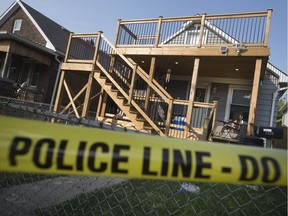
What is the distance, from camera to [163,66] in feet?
38.2

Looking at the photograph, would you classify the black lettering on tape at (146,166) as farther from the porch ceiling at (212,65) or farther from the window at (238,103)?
the window at (238,103)

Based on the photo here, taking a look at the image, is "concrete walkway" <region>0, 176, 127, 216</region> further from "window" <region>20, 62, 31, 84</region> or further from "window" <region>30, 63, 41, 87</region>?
"window" <region>20, 62, 31, 84</region>

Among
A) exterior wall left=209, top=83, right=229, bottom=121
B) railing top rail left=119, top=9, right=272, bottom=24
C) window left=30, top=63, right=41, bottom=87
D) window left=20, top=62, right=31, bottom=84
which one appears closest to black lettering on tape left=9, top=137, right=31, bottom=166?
railing top rail left=119, top=9, right=272, bottom=24

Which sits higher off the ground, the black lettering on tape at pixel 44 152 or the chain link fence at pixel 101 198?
the black lettering on tape at pixel 44 152

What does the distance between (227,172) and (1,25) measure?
22.7 meters

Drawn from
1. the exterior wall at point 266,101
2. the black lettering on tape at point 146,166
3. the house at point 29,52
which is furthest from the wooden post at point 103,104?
the black lettering on tape at point 146,166

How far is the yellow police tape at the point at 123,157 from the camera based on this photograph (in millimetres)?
908

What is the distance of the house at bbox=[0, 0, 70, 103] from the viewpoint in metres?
12.5

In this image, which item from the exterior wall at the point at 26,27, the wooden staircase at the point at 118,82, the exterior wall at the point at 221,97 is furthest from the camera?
the exterior wall at the point at 26,27

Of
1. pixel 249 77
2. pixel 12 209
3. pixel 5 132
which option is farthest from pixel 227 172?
pixel 249 77

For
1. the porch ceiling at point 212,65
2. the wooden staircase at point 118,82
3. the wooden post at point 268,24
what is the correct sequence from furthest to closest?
1. the porch ceiling at point 212,65
2. the wooden staircase at point 118,82
3. the wooden post at point 268,24

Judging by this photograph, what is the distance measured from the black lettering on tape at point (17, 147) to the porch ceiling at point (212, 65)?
869cm

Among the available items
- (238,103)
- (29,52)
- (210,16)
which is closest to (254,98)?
(210,16)

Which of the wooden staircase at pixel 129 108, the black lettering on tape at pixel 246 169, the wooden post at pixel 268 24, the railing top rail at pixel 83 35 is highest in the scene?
the wooden post at pixel 268 24
